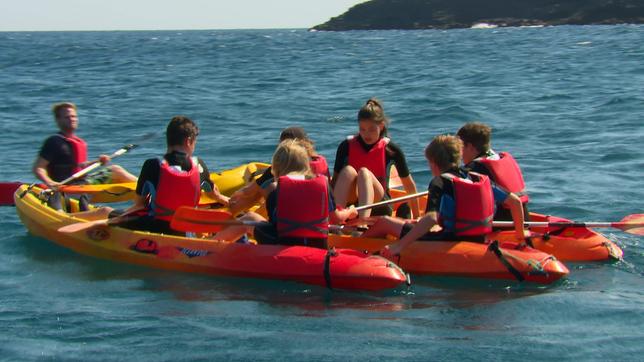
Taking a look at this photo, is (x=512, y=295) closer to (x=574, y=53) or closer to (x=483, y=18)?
(x=574, y=53)

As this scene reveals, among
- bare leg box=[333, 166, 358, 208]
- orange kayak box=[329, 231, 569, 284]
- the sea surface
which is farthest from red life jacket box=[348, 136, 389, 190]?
the sea surface

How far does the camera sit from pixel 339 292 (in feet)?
24.7

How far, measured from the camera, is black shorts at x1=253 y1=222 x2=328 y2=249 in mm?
7773

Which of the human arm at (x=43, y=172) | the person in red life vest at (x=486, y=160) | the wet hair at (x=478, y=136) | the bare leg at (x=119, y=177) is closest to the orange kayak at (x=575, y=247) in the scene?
the person in red life vest at (x=486, y=160)

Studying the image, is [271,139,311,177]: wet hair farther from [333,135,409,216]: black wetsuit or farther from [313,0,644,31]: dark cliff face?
[313,0,644,31]: dark cliff face

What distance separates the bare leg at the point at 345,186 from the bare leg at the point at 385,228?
0.52 m

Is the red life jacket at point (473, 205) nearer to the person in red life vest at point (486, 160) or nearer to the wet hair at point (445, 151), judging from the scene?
the wet hair at point (445, 151)

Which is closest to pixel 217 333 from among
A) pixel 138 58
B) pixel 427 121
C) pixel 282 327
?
pixel 282 327

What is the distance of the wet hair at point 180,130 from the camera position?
8.04 m

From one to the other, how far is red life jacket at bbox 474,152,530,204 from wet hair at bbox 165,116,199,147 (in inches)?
98.2

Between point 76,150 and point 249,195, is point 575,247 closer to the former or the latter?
point 249,195

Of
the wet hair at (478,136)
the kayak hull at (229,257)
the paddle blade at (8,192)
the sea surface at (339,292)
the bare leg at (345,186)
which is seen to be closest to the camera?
the sea surface at (339,292)

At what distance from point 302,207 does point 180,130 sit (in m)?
1.35

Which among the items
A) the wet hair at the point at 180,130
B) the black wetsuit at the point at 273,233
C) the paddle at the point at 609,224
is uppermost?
the wet hair at the point at 180,130
